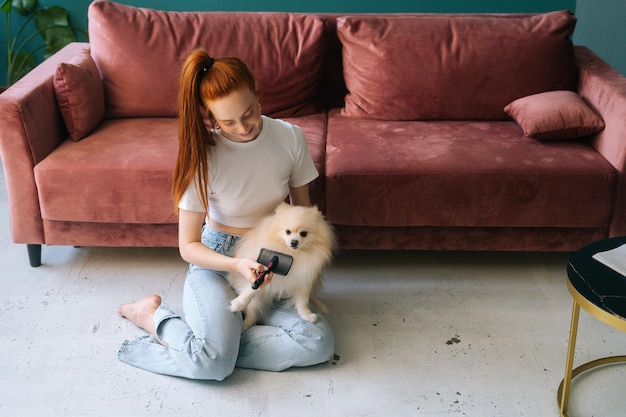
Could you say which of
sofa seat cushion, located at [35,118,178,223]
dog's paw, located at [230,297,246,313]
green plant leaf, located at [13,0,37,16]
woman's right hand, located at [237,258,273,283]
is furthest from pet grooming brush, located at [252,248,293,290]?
green plant leaf, located at [13,0,37,16]

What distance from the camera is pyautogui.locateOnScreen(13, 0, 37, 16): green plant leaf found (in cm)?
392

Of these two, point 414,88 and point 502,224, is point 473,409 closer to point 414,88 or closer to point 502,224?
point 502,224

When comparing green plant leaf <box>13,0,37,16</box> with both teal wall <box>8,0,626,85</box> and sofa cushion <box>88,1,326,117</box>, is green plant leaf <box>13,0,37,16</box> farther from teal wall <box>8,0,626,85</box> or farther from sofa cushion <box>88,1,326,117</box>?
sofa cushion <box>88,1,326,117</box>

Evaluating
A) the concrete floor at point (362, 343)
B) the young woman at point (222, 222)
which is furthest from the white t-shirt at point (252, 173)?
the concrete floor at point (362, 343)

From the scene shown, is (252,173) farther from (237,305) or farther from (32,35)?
(32,35)

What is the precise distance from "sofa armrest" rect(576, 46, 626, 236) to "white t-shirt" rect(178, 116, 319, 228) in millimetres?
1120

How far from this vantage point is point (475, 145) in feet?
8.71

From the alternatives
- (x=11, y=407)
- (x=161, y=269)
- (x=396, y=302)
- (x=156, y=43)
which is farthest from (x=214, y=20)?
(x=11, y=407)

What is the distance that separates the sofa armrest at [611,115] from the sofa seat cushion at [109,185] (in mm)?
1043

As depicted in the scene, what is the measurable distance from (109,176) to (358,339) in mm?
1053

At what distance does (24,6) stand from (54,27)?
0.19m

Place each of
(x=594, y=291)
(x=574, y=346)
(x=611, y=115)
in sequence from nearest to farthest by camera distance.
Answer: (x=594, y=291) → (x=574, y=346) → (x=611, y=115)

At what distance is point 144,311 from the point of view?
2.31 m

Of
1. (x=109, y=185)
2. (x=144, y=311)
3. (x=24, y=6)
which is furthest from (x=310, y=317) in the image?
(x=24, y=6)
